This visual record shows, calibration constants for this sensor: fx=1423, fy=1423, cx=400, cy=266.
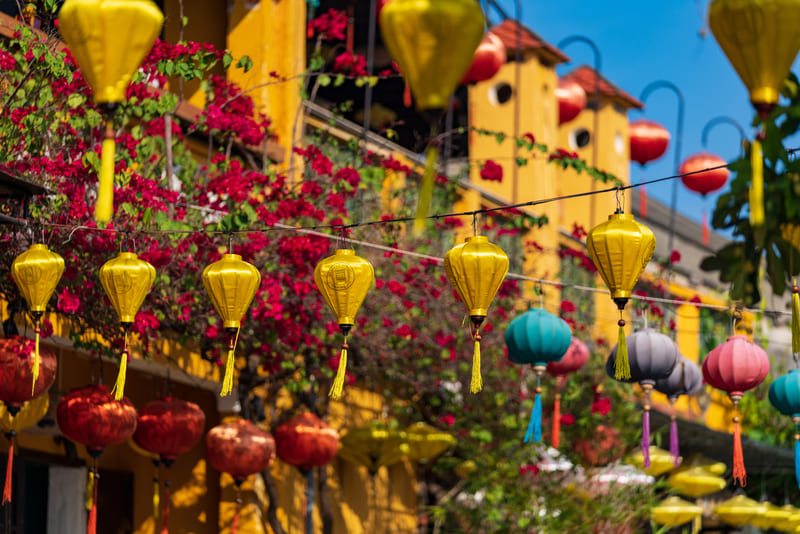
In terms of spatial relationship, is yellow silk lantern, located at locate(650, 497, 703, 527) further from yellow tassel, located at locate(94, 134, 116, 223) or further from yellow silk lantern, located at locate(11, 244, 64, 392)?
yellow tassel, located at locate(94, 134, 116, 223)

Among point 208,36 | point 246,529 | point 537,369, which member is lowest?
point 246,529

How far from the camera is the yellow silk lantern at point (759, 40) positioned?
5.75 meters

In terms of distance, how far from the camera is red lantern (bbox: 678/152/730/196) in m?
19.2

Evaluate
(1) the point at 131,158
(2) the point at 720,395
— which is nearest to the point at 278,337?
(1) the point at 131,158

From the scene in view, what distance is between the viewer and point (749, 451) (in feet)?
59.0

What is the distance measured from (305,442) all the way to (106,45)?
6.60 meters

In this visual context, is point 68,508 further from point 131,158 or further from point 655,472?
point 655,472

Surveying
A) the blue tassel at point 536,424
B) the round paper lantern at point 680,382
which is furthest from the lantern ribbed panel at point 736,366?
the blue tassel at point 536,424

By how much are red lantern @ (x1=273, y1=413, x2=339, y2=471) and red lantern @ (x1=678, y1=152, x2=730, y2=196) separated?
8.36 metres

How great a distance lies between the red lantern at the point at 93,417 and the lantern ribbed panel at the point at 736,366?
14.4 ft

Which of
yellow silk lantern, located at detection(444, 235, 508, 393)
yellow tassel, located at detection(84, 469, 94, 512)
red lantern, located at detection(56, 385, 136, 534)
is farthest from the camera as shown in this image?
yellow tassel, located at detection(84, 469, 94, 512)

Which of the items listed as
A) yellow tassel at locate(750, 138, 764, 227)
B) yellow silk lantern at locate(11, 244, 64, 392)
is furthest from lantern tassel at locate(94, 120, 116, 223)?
yellow tassel at locate(750, 138, 764, 227)

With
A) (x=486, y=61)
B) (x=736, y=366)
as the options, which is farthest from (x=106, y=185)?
(x=486, y=61)

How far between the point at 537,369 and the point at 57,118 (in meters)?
3.94
